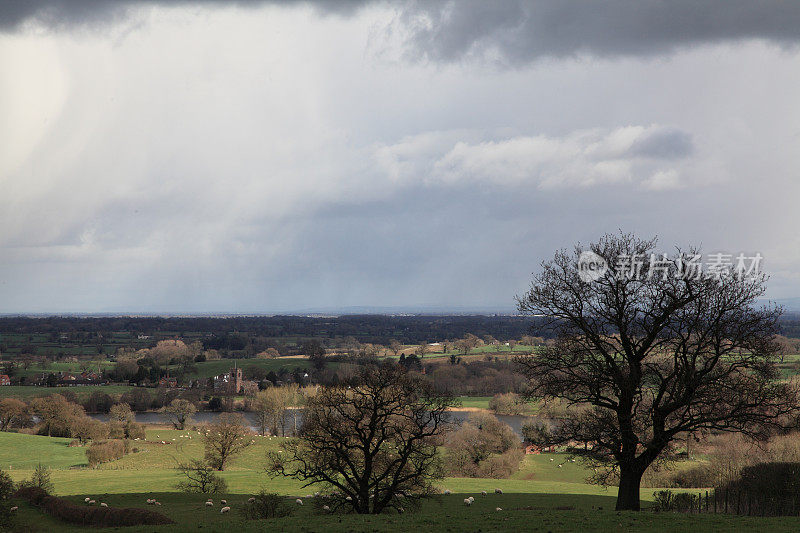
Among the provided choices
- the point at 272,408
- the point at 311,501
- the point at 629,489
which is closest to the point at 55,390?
the point at 272,408

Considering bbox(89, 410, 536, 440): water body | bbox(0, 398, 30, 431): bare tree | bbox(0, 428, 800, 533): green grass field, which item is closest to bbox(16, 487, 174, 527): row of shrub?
bbox(0, 428, 800, 533): green grass field

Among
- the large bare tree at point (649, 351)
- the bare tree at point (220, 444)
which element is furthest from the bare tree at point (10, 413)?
the large bare tree at point (649, 351)

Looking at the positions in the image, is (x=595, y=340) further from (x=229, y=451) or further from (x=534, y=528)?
(x=229, y=451)

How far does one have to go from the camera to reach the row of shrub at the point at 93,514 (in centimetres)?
3602

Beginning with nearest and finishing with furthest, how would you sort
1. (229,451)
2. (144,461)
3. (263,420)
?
1. (229,451)
2. (144,461)
3. (263,420)

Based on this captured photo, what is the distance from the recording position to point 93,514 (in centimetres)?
3897

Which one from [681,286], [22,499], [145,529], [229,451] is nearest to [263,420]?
[229,451]

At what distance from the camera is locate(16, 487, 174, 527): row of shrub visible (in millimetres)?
36016

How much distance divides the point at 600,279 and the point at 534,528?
33.7 ft

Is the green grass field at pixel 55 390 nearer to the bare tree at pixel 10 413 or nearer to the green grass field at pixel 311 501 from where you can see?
the bare tree at pixel 10 413

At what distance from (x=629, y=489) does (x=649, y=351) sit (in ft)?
19.1

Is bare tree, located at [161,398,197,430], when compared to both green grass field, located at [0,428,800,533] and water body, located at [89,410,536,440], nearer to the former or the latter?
water body, located at [89,410,536,440]

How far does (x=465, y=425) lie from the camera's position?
86625 mm

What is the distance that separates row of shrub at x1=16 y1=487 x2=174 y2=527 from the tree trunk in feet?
74.2
